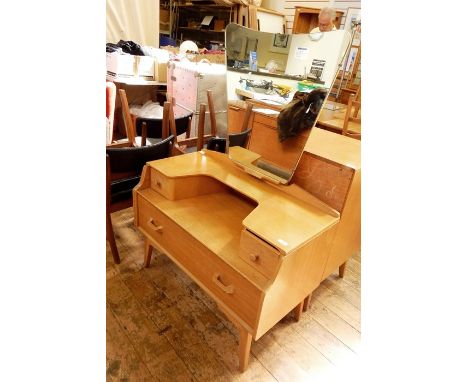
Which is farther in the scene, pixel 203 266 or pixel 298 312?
pixel 298 312

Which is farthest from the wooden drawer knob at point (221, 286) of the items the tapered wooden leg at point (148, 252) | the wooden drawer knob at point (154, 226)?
the tapered wooden leg at point (148, 252)

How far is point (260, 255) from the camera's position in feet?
3.11

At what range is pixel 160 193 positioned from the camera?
137 centimetres

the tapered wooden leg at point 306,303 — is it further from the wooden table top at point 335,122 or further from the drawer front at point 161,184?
the wooden table top at point 335,122

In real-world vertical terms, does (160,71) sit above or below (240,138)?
above

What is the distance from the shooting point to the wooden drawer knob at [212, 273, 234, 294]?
3.37 ft

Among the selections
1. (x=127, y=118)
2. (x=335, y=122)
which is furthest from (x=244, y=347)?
(x=335, y=122)

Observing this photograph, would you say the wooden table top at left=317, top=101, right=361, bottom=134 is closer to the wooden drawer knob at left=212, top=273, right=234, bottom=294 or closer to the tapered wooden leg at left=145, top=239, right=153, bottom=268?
the tapered wooden leg at left=145, top=239, right=153, bottom=268

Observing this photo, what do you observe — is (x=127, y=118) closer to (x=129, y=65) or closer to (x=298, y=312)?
(x=298, y=312)

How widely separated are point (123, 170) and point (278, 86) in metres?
0.85
